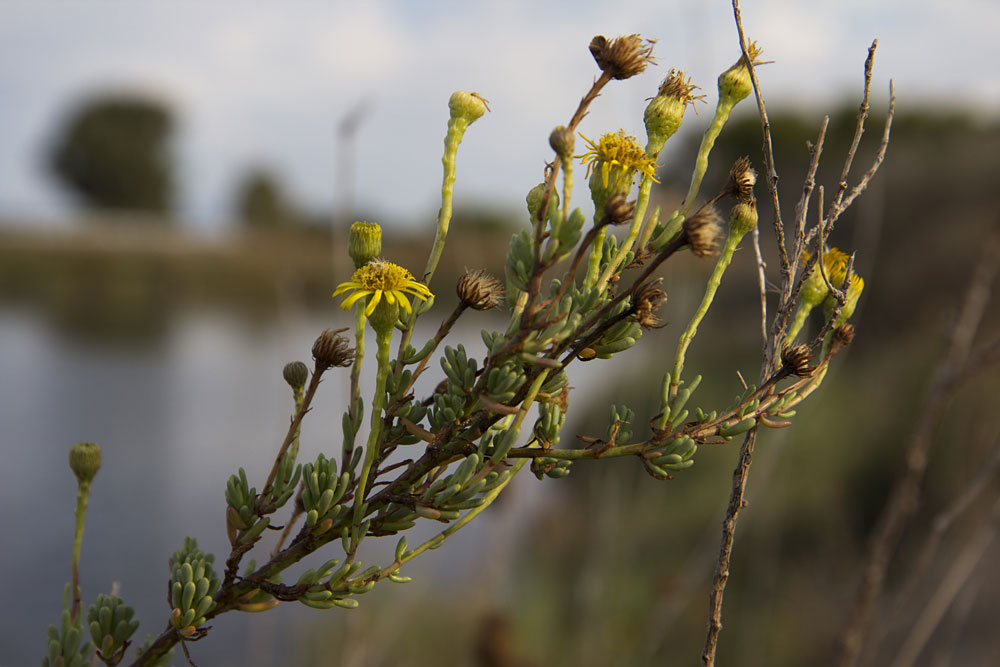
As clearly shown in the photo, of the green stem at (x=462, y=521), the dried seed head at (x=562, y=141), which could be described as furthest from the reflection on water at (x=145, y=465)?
the dried seed head at (x=562, y=141)

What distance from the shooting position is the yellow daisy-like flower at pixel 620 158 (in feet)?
2.13

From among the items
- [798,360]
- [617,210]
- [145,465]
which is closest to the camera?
[617,210]

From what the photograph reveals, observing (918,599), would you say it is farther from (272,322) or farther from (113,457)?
(272,322)

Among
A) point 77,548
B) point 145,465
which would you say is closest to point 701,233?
point 77,548

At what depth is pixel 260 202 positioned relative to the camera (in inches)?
1510

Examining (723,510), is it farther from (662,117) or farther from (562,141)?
(562,141)

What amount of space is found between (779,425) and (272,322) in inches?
799

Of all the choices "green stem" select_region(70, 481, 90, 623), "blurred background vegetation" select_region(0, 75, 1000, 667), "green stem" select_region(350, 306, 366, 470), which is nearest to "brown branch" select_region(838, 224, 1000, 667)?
"blurred background vegetation" select_region(0, 75, 1000, 667)

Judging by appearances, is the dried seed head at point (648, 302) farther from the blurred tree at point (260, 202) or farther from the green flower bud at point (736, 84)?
the blurred tree at point (260, 202)

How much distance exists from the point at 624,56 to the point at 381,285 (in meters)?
0.29

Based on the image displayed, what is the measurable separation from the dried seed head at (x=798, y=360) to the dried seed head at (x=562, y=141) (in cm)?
27

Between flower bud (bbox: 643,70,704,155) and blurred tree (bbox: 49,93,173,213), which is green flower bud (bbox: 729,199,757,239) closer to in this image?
flower bud (bbox: 643,70,704,155)

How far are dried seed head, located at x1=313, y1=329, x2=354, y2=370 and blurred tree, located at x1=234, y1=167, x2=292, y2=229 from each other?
3815 centimetres

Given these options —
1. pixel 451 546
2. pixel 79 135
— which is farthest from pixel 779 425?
pixel 79 135
